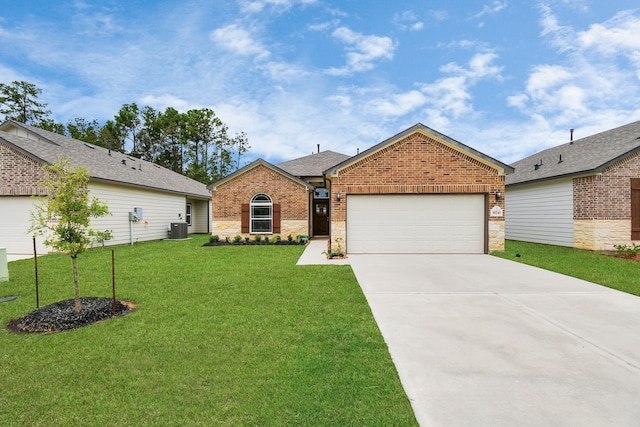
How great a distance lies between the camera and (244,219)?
16016mm

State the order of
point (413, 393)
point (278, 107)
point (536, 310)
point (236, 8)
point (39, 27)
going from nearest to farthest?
point (413, 393) → point (536, 310) → point (236, 8) → point (39, 27) → point (278, 107)

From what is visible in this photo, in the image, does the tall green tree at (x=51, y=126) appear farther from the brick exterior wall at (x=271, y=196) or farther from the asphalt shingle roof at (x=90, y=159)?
the brick exterior wall at (x=271, y=196)

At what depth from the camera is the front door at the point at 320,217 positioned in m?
18.8

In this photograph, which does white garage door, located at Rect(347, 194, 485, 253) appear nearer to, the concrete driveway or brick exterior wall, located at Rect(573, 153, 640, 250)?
brick exterior wall, located at Rect(573, 153, 640, 250)

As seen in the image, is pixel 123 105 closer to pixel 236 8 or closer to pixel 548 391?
pixel 236 8

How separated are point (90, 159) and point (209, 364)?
642 inches

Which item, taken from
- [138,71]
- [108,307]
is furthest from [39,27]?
[108,307]

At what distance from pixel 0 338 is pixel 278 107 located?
22.8 metres

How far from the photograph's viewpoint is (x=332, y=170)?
11844 mm

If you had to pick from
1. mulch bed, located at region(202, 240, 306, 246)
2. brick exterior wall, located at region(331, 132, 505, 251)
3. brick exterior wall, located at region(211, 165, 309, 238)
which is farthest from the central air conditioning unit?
brick exterior wall, located at region(331, 132, 505, 251)

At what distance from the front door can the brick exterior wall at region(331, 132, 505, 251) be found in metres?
7.15

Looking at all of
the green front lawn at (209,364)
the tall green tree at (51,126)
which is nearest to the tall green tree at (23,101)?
the tall green tree at (51,126)

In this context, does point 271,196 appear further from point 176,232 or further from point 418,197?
point 418,197

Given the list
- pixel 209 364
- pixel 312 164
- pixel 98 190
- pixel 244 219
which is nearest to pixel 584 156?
pixel 312 164
